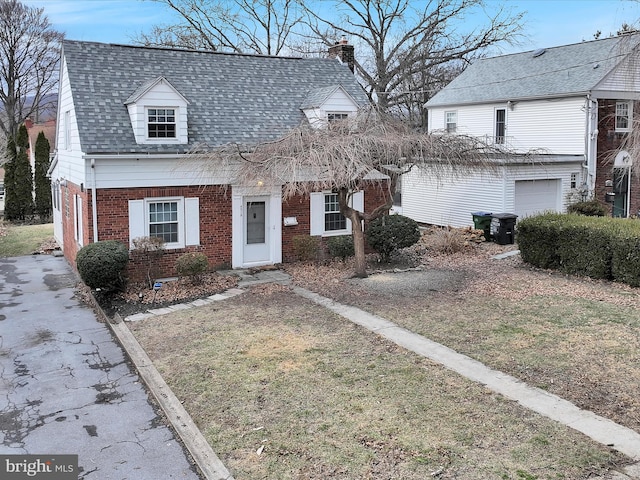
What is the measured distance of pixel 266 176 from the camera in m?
13.4

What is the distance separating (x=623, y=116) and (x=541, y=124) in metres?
3.21

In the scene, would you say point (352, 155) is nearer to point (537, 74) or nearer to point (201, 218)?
point (201, 218)

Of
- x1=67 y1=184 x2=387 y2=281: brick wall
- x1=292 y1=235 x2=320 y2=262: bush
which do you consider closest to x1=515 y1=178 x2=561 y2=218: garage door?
x1=67 y1=184 x2=387 y2=281: brick wall

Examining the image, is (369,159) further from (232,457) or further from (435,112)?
(435,112)

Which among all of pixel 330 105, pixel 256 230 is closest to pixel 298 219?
pixel 256 230

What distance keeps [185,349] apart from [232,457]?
3.82 meters

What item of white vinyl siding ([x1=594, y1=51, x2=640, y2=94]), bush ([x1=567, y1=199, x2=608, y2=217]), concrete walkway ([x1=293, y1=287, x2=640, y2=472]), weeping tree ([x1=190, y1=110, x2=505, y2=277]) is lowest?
concrete walkway ([x1=293, y1=287, x2=640, y2=472])

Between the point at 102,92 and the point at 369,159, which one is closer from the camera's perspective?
the point at 369,159

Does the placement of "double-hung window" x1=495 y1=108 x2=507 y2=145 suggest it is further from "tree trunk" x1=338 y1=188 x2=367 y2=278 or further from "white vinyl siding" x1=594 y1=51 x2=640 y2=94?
"tree trunk" x1=338 y1=188 x2=367 y2=278

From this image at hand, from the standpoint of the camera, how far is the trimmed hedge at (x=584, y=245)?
1389cm

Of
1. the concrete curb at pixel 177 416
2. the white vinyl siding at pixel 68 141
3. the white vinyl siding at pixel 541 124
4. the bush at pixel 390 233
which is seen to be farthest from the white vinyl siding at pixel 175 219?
the white vinyl siding at pixel 541 124

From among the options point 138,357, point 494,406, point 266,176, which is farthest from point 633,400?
point 266,176

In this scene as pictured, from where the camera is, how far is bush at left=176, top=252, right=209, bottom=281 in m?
13.8

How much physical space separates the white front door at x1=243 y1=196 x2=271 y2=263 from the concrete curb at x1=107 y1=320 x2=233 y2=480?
5845 millimetres
